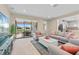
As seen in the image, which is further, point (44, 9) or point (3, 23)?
point (44, 9)

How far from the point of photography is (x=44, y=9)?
8.36 ft

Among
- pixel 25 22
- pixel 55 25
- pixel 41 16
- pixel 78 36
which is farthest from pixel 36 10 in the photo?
pixel 78 36

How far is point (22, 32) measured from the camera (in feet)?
8.66

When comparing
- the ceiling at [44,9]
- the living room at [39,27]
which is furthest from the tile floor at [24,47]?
the ceiling at [44,9]

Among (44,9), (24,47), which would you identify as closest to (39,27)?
(44,9)

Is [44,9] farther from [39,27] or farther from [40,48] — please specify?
[40,48]

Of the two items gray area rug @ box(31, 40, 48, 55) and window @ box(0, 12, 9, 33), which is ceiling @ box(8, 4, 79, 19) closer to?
window @ box(0, 12, 9, 33)

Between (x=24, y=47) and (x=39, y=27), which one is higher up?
(x=39, y=27)

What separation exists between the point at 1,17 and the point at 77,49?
163cm

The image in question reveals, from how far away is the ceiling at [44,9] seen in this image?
2.45 meters

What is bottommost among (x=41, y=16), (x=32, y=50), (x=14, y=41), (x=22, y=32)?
(x=32, y=50)

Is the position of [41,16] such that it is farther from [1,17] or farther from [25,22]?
[1,17]

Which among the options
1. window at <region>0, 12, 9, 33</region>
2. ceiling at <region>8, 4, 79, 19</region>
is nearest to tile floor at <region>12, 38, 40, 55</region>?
window at <region>0, 12, 9, 33</region>

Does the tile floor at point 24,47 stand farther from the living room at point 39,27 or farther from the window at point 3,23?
the window at point 3,23
